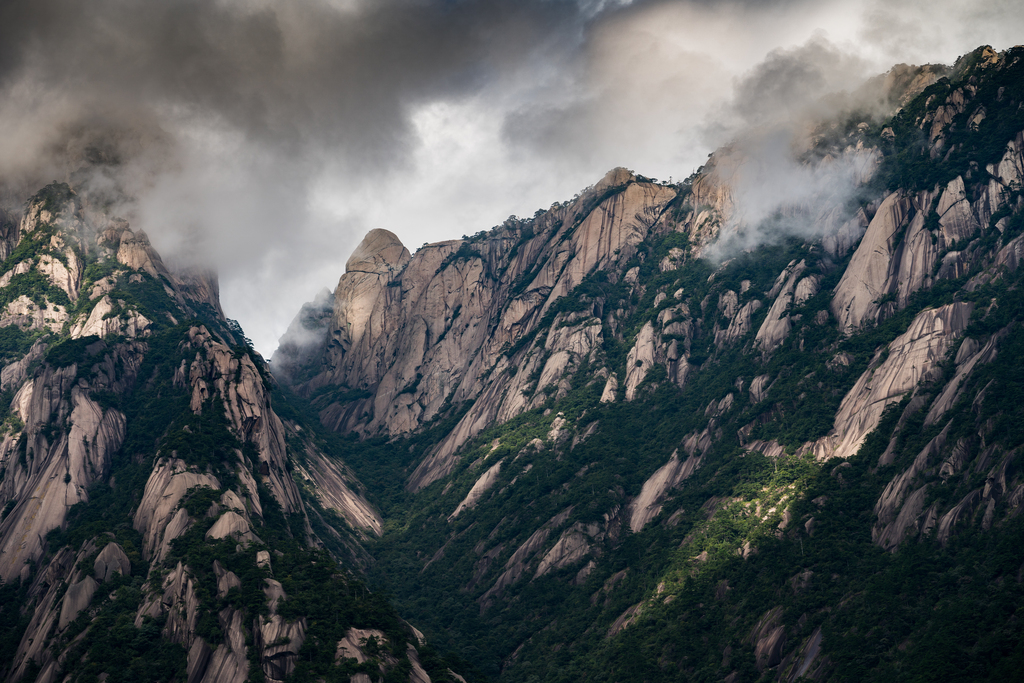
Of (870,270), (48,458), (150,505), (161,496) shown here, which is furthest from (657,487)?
(48,458)

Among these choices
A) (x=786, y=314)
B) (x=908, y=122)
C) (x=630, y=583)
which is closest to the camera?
(x=630, y=583)

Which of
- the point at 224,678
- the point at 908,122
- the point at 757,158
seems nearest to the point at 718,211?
the point at 757,158

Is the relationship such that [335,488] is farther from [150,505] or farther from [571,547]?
[150,505]

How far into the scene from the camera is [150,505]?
390 feet

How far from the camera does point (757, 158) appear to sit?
19400 centimetres

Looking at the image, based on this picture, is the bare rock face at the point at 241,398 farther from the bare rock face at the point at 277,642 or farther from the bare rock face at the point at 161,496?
the bare rock face at the point at 277,642

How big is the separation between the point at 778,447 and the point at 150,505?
275 ft

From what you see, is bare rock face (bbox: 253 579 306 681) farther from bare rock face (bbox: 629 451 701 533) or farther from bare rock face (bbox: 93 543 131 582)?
bare rock face (bbox: 629 451 701 533)

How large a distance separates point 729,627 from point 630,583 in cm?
1908

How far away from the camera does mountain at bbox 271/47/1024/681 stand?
3748 inches

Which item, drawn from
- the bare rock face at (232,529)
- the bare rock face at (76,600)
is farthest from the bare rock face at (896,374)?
the bare rock face at (76,600)

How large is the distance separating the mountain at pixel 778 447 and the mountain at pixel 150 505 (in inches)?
878

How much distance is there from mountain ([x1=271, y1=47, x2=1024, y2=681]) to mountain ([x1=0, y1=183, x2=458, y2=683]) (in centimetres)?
2230

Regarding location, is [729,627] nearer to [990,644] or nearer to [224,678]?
[990,644]
